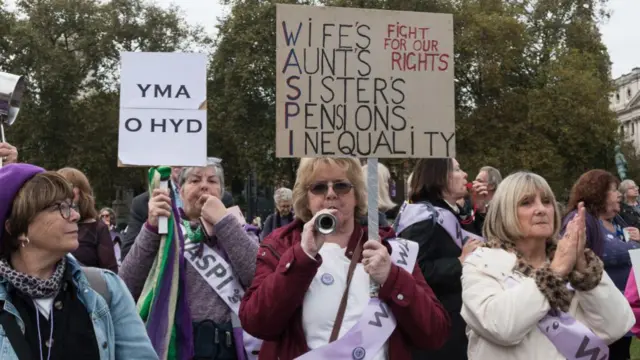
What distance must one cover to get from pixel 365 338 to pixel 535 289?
810 millimetres

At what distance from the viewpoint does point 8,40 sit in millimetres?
32375

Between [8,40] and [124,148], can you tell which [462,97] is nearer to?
[8,40]

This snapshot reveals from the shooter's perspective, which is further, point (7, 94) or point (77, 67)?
point (77, 67)

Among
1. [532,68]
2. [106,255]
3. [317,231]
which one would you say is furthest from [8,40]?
[317,231]

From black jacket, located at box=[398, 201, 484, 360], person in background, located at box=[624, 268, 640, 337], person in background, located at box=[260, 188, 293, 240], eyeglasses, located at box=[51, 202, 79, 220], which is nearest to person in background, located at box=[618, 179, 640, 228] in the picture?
person in background, located at box=[624, 268, 640, 337]

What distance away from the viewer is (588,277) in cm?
342

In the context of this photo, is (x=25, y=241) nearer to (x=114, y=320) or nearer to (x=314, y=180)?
(x=114, y=320)

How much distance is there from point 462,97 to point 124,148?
28929 mm

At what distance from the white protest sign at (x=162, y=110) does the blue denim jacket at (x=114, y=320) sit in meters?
1.22

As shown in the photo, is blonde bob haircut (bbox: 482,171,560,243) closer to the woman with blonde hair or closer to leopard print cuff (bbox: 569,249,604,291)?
the woman with blonde hair

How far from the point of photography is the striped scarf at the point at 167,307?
366cm

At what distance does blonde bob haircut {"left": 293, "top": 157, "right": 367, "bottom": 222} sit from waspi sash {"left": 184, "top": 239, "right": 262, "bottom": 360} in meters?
0.62

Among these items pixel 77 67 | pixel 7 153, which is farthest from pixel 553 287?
pixel 77 67

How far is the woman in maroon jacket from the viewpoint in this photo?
2994 mm
